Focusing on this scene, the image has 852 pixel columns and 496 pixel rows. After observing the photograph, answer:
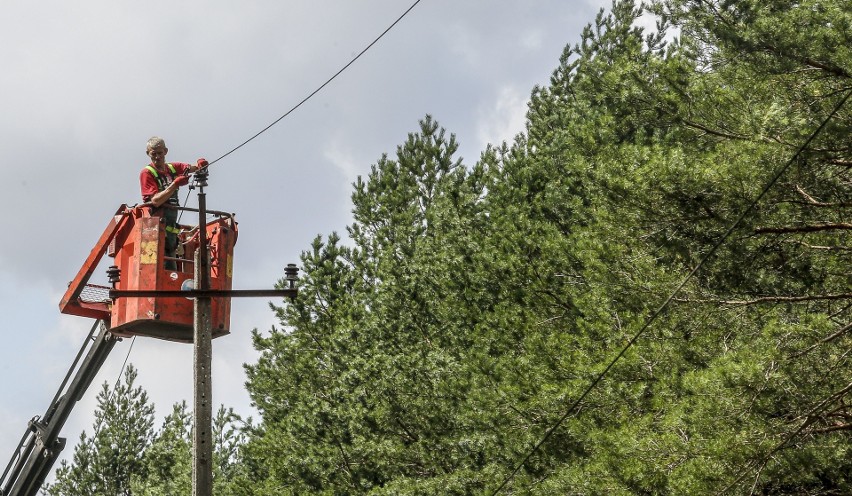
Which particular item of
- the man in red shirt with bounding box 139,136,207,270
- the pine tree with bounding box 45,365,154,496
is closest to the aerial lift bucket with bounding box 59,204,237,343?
the man in red shirt with bounding box 139,136,207,270

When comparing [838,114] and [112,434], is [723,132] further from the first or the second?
[112,434]

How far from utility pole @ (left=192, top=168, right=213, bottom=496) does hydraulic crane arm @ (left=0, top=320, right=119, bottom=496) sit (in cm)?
452

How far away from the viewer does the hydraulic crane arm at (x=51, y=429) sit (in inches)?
740

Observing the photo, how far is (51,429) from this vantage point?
1961 cm

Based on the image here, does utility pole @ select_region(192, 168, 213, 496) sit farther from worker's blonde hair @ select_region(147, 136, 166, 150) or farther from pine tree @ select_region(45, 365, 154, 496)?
pine tree @ select_region(45, 365, 154, 496)

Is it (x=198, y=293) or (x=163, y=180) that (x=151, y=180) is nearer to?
(x=163, y=180)

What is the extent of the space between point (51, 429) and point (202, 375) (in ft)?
21.7

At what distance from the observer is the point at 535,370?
757 inches

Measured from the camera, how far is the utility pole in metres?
13.5

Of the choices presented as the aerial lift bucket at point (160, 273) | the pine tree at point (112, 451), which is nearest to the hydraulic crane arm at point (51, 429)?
the aerial lift bucket at point (160, 273)

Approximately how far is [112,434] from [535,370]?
29225 millimetres

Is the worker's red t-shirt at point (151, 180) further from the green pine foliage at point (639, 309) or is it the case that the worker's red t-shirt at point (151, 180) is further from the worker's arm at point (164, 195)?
the green pine foliage at point (639, 309)

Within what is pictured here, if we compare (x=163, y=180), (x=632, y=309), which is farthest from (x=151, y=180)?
(x=632, y=309)

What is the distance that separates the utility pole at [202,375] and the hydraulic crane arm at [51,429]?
4515mm
